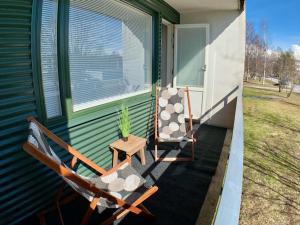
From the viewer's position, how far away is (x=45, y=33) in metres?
2.18

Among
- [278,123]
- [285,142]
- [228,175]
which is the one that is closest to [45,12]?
[228,175]

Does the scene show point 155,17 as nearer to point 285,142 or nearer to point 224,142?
point 224,142

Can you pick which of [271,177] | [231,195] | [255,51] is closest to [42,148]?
[231,195]

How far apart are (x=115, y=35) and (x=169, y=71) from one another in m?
2.53

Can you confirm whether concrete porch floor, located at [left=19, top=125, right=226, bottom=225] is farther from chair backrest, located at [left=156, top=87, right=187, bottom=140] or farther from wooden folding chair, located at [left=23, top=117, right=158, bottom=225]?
chair backrest, located at [left=156, top=87, right=187, bottom=140]

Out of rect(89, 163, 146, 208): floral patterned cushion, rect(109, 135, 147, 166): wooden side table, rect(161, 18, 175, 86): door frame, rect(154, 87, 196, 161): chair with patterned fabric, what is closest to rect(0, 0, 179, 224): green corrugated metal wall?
rect(89, 163, 146, 208): floral patterned cushion

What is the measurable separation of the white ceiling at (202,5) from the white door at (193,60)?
37 centimetres

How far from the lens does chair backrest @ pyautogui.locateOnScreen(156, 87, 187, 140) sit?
12.5 ft

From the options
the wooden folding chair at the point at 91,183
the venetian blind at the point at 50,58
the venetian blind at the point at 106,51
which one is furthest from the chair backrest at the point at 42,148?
the venetian blind at the point at 106,51

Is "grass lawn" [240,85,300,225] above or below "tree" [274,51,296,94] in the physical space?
below

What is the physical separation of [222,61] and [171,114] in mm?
2127

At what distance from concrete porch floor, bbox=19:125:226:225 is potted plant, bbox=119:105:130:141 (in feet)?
1.62

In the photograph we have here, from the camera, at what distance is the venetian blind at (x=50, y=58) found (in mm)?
2162

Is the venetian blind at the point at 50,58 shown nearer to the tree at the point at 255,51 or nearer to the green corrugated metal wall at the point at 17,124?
the green corrugated metal wall at the point at 17,124
